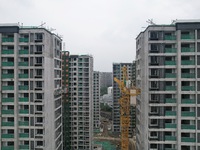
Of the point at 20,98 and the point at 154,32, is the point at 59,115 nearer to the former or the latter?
the point at 20,98

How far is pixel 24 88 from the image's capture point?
1293 inches

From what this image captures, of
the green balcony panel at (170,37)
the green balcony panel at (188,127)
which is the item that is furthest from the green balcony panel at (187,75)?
the green balcony panel at (188,127)

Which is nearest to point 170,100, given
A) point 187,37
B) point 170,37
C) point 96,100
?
point 170,37

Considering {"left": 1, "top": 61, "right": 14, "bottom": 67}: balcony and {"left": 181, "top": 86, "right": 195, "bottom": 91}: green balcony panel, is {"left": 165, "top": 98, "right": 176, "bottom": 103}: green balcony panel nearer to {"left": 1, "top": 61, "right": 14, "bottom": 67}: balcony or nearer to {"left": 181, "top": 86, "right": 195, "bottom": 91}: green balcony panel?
{"left": 181, "top": 86, "right": 195, "bottom": 91}: green balcony panel

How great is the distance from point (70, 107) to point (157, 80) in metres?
39.6

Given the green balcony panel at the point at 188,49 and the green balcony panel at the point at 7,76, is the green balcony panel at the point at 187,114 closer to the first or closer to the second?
the green balcony panel at the point at 188,49

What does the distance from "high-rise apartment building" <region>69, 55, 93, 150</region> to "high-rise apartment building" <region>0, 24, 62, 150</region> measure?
31.4 meters

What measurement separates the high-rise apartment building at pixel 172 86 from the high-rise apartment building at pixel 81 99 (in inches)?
1381

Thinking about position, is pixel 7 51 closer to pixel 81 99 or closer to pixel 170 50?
pixel 170 50

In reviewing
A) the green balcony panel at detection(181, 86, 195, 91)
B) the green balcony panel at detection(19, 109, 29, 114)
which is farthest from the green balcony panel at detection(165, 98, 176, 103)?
the green balcony panel at detection(19, 109, 29, 114)

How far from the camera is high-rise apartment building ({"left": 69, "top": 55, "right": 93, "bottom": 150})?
64.3 metres

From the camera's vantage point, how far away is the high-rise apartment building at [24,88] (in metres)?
32.4

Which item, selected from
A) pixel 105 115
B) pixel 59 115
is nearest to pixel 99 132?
pixel 105 115

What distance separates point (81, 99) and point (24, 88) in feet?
110
